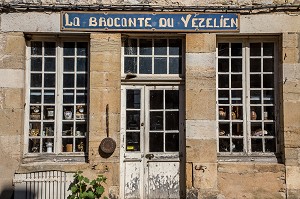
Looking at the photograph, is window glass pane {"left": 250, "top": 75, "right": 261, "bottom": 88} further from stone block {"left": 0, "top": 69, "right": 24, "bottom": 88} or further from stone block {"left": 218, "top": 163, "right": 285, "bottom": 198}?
stone block {"left": 0, "top": 69, "right": 24, "bottom": 88}

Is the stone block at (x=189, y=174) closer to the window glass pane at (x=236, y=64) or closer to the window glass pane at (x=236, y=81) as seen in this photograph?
the window glass pane at (x=236, y=81)

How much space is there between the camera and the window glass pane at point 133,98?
8.20 metres

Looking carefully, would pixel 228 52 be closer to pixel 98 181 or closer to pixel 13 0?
pixel 98 181

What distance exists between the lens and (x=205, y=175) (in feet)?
25.6

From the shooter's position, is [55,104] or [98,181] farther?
[55,104]

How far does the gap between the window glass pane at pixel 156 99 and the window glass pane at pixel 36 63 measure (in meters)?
2.31

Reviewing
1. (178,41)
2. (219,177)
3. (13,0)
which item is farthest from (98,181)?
(13,0)

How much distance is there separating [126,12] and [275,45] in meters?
3.07

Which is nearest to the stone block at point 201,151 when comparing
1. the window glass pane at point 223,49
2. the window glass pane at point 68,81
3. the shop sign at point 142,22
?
the window glass pane at point 223,49

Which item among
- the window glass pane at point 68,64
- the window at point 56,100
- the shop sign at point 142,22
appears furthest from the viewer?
the window glass pane at point 68,64

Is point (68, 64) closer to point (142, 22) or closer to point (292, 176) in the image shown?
point (142, 22)

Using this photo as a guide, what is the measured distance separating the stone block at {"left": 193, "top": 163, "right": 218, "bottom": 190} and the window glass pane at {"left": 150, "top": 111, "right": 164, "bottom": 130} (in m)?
1.04

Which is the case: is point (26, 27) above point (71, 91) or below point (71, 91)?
above

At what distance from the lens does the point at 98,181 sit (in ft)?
24.8
